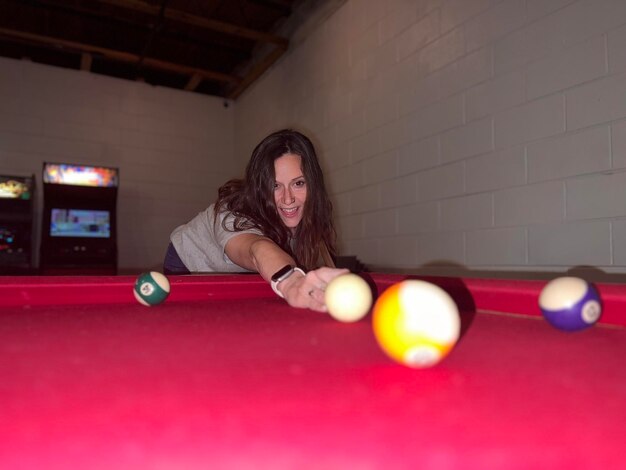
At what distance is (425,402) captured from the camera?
576 millimetres

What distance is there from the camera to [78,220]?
5.29m

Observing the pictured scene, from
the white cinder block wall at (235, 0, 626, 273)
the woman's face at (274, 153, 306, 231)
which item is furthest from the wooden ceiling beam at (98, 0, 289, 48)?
the woman's face at (274, 153, 306, 231)

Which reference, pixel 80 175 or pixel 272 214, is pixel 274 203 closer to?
pixel 272 214

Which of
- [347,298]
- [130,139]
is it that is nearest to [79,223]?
[130,139]

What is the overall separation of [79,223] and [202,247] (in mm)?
3592

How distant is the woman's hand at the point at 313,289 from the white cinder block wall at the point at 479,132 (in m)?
1.60

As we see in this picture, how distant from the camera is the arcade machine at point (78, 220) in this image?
200 inches

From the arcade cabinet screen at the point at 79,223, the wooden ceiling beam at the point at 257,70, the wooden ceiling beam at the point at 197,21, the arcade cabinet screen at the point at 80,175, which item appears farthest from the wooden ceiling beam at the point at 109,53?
the arcade cabinet screen at the point at 79,223

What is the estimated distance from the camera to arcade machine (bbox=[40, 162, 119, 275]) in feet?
16.7

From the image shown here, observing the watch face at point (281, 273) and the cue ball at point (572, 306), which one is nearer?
the cue ball at point (572, 306)

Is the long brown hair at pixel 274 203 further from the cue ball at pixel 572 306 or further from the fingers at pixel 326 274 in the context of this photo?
the cue ball at pixel 572 306

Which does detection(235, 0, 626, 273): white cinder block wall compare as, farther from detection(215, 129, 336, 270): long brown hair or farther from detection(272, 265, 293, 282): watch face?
detection(272, 265, 293, 282): watch face

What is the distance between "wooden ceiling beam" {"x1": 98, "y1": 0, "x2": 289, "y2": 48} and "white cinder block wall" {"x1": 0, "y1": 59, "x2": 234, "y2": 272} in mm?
1472

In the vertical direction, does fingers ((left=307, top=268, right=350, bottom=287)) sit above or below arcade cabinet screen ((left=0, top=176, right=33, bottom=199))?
below
